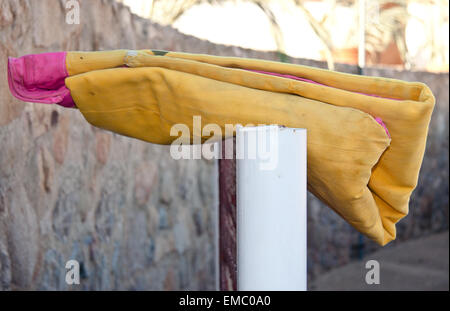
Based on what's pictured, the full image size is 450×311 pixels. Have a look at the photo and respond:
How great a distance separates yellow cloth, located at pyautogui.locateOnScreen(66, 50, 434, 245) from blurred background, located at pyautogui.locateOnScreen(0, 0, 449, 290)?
73 cm

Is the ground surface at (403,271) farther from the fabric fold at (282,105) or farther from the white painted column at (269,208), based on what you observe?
the white painted column at (269,208)

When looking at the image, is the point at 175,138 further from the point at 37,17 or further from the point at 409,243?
the point at 409,243

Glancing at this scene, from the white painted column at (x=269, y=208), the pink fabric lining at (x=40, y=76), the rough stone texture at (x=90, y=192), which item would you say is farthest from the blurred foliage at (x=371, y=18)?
the white painted column at (x=269, y=208)

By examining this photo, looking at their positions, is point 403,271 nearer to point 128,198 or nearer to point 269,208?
point 128,198

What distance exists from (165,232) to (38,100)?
195 centimetres

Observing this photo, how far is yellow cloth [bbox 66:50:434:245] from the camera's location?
101 cm

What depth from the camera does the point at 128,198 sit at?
2.72 metres

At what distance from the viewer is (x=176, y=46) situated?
3184mm

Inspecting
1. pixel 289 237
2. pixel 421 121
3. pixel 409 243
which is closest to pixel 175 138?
pixel 289 237

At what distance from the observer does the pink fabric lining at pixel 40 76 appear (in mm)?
1179

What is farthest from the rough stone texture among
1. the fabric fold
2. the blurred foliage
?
the blurred foliage

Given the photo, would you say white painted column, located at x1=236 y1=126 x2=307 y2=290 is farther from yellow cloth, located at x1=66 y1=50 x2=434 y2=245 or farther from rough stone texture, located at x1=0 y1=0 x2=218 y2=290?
rough stone texture, located at x1=0 y1=0 x2=218 y2=290

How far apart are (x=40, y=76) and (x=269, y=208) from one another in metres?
0.63

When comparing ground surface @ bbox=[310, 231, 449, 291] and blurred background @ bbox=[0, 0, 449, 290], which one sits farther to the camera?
ground surface @ bbox=[310, 231, 449, 291]
